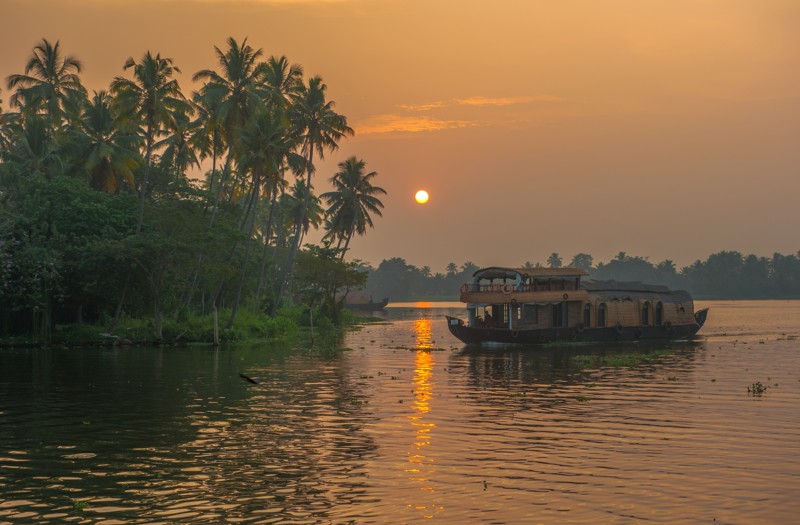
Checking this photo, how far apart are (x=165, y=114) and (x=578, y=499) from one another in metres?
49.3

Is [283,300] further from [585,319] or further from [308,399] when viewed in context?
[308,399]

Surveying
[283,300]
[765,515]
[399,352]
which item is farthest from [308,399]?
[283,300]

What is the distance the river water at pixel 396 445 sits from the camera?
1623cm

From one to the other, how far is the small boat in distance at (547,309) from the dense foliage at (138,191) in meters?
16.7

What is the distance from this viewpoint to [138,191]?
77.4 metres

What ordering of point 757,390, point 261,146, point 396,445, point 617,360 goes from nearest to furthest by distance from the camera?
point 396,445 → point 757,390 → point 617,360 → point 261,146

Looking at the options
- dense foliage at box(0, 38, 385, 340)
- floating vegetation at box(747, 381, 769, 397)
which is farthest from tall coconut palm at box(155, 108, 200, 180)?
floating vegetation at box(747, 381, 769, 397)

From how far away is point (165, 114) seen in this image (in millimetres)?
60250

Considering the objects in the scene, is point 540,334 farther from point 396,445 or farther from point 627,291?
point 396,445

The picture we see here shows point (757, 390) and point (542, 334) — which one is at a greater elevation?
point (542, 334)

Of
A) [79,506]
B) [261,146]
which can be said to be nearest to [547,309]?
[261,146]

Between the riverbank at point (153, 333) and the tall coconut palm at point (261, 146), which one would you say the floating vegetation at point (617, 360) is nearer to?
the riverbank at point (153, 333)

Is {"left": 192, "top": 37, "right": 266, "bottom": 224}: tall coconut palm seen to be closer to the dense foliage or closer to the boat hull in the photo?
the dense foliage

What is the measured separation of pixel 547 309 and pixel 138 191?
36.4m
